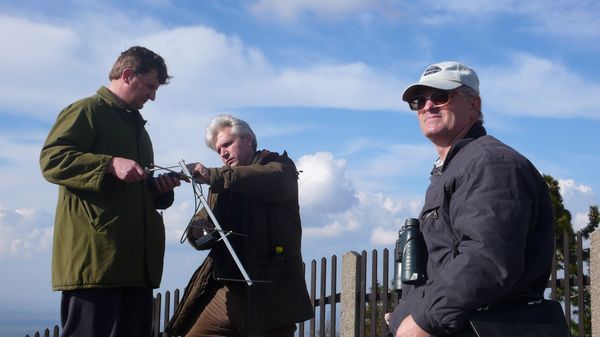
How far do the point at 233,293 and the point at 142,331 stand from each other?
A: 587mm

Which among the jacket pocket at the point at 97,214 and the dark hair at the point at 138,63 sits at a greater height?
the dark hair at the point at 138,63

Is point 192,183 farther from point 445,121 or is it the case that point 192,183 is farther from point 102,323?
point 445,121

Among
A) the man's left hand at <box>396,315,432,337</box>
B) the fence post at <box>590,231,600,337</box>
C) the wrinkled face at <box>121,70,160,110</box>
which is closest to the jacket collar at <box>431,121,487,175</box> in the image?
the man's left hand at <box>396,315,432,337</box>

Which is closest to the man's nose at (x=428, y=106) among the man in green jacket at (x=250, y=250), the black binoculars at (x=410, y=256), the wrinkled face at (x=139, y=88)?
the black binoculars at (x=410, y=256)

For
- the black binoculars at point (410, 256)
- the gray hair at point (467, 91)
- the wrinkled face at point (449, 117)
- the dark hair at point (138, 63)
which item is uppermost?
the dark hair at point (138, 63)

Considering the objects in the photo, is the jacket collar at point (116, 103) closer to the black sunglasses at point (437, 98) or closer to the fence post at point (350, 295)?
the black sunglasses at point (437, 98)

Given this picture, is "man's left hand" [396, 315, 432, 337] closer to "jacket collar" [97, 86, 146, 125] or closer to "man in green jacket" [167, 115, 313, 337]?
"man in green jacket" [167, 115, 313, 337]

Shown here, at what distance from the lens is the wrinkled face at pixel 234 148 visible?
16.0ft

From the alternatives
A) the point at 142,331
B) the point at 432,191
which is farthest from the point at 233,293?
the point at 432,191

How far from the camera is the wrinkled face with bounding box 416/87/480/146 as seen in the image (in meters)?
3.03

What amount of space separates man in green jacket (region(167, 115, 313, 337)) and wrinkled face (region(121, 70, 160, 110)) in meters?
0.46

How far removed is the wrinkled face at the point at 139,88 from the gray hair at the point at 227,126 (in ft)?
1.93

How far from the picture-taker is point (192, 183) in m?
4.37

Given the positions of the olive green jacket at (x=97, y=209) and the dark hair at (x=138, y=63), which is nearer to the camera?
the olive green jacket at (x=97, y=209)
